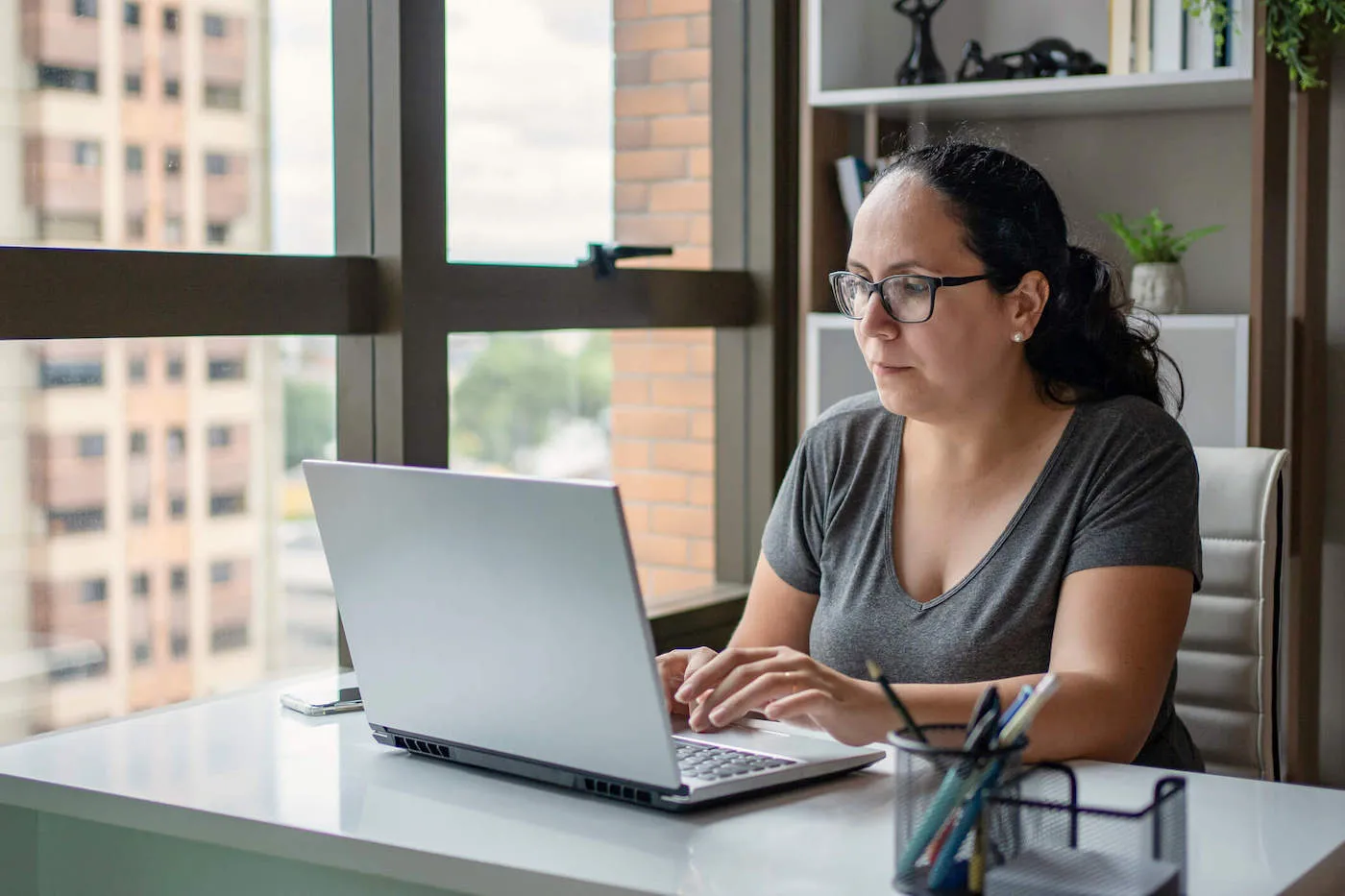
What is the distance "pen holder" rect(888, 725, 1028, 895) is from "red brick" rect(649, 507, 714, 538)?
1.94m

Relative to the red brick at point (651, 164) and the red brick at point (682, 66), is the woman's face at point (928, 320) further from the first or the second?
the red brick at point (682, 66)

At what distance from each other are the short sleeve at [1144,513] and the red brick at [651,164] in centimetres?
136

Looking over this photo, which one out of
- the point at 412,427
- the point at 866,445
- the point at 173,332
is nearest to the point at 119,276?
the point at 173,332

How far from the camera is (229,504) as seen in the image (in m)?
2.05

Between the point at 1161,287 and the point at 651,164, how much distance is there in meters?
0.99

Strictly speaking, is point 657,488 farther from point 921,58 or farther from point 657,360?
point 921,58

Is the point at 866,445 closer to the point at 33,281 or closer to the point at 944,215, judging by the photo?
the point at 944,215

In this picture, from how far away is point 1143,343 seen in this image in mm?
1951

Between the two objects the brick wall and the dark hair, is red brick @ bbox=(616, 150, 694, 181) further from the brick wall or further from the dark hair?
the dark hair

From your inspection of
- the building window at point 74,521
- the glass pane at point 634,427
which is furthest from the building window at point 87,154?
the glass pane at point 634,427

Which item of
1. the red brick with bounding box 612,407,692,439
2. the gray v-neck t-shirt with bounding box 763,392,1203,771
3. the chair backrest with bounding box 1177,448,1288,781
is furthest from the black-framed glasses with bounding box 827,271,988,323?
the red brick with bounding box 612,407,692,439

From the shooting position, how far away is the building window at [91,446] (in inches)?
73.5

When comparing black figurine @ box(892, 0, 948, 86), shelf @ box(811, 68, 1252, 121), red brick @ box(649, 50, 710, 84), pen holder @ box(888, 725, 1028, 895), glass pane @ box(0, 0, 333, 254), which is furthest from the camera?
red brick @ box(649, 50, 710, 84)

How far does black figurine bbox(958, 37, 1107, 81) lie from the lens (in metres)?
2.66
